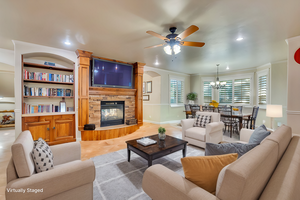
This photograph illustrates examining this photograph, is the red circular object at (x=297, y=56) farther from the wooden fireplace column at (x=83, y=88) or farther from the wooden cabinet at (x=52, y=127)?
the wooden cabinet at (x=52, y=127)

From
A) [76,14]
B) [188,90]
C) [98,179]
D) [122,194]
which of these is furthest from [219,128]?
[188,90]

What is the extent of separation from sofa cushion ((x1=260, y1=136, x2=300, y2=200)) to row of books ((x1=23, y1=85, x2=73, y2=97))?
443cm

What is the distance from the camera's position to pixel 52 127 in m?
3.46

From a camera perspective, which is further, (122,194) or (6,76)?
(6,76)

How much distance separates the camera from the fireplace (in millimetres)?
4469

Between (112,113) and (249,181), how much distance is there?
4386 mm

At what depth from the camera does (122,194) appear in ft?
5.56

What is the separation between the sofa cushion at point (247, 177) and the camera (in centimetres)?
70

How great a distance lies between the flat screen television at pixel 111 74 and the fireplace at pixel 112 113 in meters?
0.65

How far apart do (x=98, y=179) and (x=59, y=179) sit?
93cm

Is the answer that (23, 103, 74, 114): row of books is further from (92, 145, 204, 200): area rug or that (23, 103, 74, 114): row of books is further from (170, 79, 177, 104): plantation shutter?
(170, 79, 177, 104): plantation shutter

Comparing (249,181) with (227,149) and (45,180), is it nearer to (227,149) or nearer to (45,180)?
(227,149)

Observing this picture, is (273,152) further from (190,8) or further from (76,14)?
(76,14)

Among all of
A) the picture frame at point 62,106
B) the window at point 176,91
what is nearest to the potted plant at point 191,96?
the window at point 176,91
